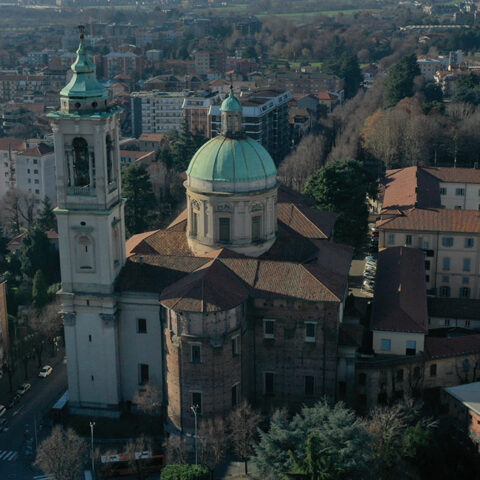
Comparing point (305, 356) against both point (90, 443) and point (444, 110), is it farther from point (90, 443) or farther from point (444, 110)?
point (444, 110)

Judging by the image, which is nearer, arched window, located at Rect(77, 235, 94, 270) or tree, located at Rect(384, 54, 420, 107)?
arched window, located at Rect(77, 235, 94, 270)

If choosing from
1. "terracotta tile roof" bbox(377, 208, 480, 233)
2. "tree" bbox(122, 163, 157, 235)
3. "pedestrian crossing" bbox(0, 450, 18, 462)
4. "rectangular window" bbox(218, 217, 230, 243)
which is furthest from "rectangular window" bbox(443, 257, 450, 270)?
"pedestrian crossing" bbox(0, 450, 18, 462)

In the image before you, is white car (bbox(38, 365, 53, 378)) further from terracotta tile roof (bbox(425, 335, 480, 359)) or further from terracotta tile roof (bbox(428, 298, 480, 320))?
terracotta tile roof (bbox(428, 298, 480, 320))

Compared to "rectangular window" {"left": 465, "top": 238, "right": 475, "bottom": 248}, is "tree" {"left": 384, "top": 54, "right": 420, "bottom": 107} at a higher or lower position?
higher

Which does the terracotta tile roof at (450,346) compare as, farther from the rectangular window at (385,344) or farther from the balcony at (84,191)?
the balcony at (84,191)

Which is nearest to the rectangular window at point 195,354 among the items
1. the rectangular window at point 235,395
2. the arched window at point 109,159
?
the rectangular window at point 235,395

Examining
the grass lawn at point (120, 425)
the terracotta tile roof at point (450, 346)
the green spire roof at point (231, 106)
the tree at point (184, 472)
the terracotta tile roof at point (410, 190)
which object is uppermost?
the green spire roof at point (231, 106)

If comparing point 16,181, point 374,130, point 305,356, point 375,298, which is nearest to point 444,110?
point 374,130
